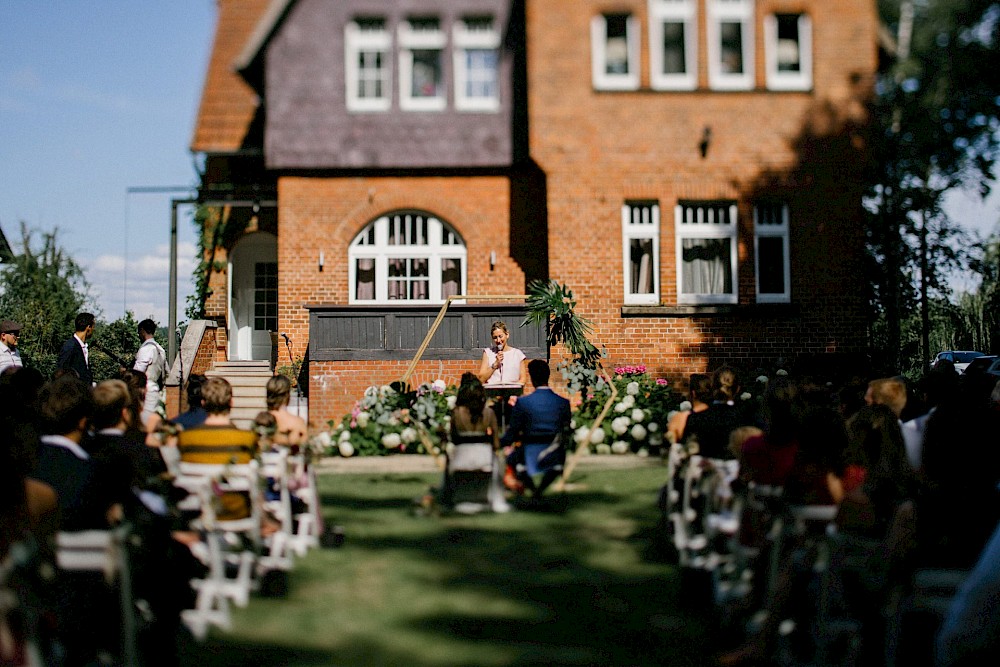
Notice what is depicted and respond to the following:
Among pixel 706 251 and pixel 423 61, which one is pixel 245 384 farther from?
pixel 706 251

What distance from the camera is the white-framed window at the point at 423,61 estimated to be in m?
20.8

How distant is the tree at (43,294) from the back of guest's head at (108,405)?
940 inches

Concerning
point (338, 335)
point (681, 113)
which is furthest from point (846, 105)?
point (338, 335)

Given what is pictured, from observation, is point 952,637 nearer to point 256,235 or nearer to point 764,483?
point 764,483

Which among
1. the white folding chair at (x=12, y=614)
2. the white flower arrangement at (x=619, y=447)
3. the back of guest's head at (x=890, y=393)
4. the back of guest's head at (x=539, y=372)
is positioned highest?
the back of guest's head at (x=539, y=372)

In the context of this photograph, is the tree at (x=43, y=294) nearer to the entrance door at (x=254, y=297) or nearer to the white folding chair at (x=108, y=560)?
the entrance door at (x=254, y=297)

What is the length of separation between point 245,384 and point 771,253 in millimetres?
9389

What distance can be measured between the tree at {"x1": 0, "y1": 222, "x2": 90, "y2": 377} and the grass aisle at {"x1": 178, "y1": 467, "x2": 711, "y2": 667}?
21795 mm

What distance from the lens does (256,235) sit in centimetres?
2303

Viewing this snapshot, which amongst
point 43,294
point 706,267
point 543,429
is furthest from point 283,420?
point 43,294

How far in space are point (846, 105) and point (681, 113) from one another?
2806 millimetres

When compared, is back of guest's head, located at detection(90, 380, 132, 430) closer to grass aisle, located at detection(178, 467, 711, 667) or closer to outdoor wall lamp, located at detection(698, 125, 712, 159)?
grass aisle, located at detection(178, 467, 711, 667)

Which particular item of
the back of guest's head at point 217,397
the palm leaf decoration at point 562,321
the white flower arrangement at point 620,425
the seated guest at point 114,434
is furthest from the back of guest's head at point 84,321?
the seated guest at point 114,434

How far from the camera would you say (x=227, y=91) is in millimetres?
23562
